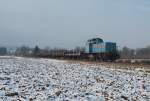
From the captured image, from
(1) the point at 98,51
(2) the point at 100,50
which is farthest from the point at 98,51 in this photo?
(2) the point at 100,50

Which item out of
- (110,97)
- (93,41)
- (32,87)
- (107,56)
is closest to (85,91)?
(110,97)

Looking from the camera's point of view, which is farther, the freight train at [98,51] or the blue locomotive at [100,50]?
the freight train at [98,51]

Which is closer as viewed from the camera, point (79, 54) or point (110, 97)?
point (110, 97)

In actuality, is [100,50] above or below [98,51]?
above

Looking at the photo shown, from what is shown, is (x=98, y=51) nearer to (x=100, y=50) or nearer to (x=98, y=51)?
(x=98, y=51)

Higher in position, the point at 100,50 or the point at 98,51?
the point at 100,50

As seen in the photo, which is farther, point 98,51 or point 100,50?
point 98,51

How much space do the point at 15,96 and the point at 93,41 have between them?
45343 millimetres

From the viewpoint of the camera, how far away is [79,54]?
192 feet

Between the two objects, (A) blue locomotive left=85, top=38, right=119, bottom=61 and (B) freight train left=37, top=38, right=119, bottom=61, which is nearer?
(A) blue locomotive left=85, top=38, right=119, bottom=61

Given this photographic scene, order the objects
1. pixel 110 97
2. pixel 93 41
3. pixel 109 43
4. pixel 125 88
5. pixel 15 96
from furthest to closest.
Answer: pixel 93 41
pixel 109 43
pixel 125 88
pixel 110 97
pixel 15 96

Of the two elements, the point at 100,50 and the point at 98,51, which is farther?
the point at 98,51

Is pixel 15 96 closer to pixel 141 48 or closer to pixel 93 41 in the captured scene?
pixel 93 41

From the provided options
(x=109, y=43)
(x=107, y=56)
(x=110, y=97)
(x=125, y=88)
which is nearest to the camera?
(x=110, y=97)
